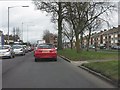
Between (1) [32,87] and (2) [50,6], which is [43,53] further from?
(2) [50,6]

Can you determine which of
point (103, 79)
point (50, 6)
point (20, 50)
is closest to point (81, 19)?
point (20, 50)

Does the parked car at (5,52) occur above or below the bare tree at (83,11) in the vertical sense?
below

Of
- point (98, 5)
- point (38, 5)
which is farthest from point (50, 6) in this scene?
point (98, 5)

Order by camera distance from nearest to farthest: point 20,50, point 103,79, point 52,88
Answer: point 52,88 < point 103,79 < point 20,50

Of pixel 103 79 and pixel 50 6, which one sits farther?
pixel 50 6

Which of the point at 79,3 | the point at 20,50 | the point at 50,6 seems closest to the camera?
the point at 79,3

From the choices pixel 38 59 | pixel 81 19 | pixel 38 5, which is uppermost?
pixel 38 5

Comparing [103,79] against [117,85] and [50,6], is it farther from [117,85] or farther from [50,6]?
[50,6]

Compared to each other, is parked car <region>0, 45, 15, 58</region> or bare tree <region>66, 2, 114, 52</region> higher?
bare tree <region>66, 2, 114, 52</region>

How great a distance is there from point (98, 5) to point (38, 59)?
1259 cm

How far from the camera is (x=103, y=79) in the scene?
1236 centimetres

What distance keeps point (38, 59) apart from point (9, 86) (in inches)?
635

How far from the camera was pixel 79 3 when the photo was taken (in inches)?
1373

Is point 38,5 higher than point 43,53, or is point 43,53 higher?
point 38,5
